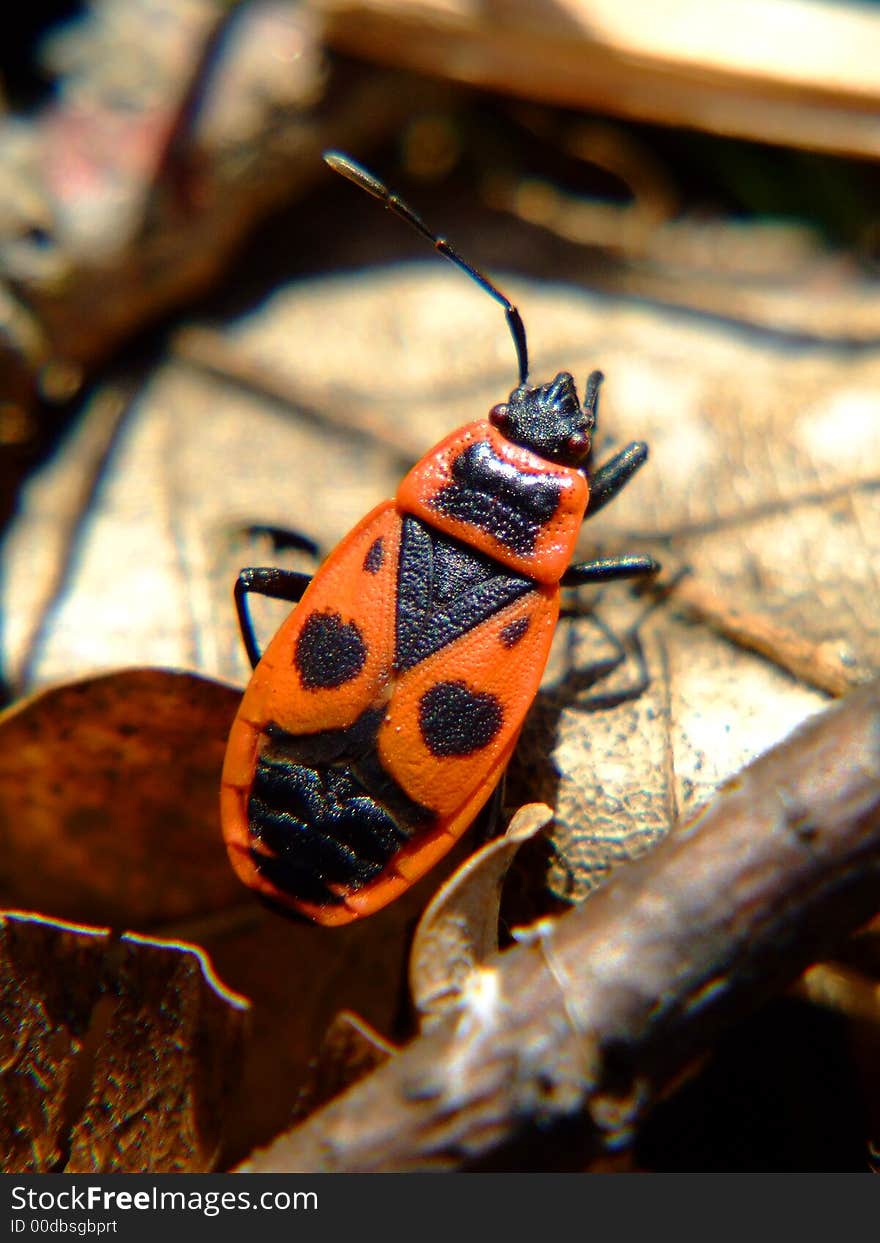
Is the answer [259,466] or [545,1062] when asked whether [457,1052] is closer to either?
[545,1062]

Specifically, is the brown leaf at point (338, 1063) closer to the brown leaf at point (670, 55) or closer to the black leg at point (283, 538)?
the black leg at point (283, 538)

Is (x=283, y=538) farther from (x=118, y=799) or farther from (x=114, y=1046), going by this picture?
(x=114, y=1046)

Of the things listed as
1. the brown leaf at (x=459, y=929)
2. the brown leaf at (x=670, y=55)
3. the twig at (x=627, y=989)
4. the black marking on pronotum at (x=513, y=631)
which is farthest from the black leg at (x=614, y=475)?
the brown leaf at (x=670, y=55)

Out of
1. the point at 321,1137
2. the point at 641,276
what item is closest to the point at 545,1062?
the point at 321,1137

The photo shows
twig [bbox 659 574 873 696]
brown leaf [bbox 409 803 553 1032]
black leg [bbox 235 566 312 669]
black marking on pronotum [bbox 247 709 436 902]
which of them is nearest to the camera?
brown leaf [bbox 409 803 553 1032]

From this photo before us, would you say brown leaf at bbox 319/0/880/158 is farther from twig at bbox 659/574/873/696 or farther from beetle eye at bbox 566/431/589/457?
twig at bbox 659/574/873/696

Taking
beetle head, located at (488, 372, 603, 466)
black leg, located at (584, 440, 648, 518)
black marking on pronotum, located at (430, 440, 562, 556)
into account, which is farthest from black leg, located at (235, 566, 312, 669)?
black leg, located at (584, 440, 648, 518)

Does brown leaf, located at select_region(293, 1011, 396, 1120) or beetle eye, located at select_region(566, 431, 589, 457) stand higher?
beetle eye, located at select_region(566, 431, 589, 457)
